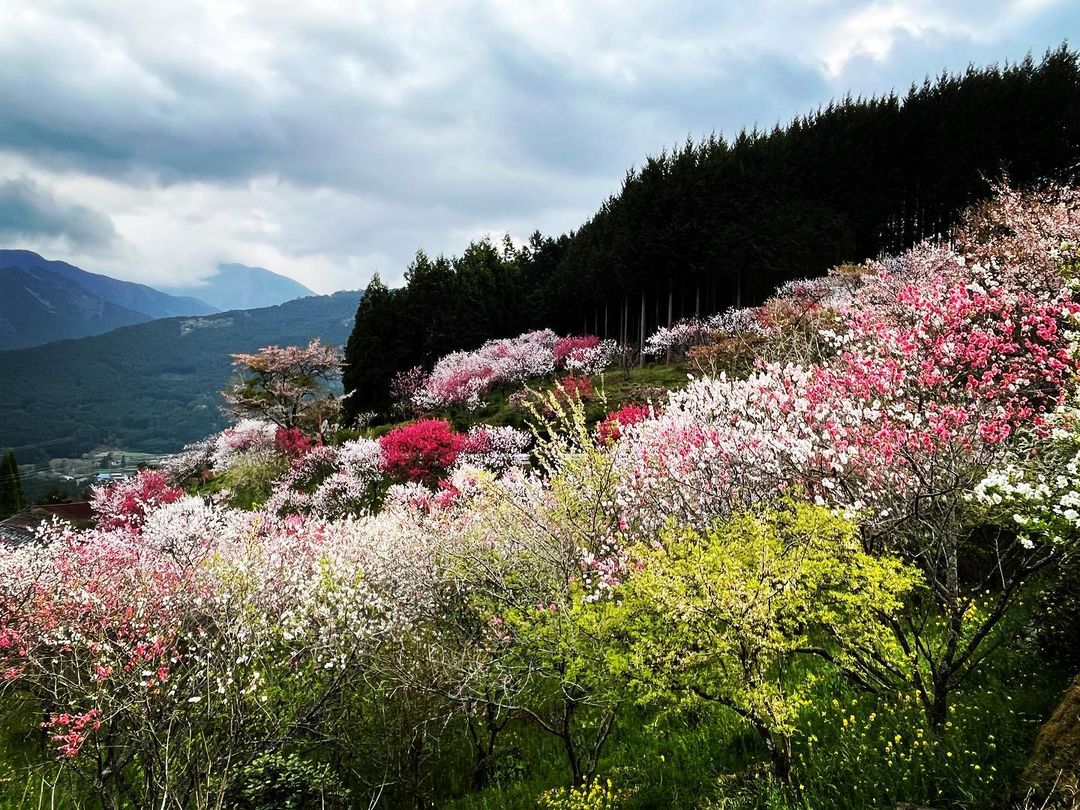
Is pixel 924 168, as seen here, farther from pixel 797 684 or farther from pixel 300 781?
pixel 300 781

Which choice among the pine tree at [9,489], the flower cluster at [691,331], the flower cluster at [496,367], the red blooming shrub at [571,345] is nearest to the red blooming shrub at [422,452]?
the flower cluster at [496,367]

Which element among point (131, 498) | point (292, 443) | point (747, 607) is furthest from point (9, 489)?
point (747, 607)

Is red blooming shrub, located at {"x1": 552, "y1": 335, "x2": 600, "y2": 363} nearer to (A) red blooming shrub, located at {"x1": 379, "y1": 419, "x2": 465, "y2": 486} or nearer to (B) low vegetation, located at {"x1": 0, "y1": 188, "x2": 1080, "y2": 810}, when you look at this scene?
(A) red blooming shrub, located at {"x1": 379, "y1": 419, "x2": 465, "y2": 486}

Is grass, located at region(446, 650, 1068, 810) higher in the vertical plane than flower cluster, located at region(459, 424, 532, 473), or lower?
lower

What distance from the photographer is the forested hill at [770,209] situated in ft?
115

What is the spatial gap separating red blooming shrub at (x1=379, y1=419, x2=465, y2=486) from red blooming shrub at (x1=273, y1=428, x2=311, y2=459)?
8794 millimetres

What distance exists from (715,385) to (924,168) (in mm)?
40810

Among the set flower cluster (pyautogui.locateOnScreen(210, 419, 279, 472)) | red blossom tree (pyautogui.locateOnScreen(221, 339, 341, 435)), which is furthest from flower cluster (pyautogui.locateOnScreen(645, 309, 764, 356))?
flower cluster (pyautogui.locateOnScreen(210, 419, 279, 472))

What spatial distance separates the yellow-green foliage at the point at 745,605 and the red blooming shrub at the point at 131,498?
27.3 metres

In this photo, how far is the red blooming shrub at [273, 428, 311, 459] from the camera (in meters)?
29.5

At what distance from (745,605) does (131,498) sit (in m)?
35.0

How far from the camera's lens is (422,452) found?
22328mm

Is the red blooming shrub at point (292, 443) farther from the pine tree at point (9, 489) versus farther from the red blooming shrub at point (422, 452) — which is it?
the pine tree at point (9, 489)

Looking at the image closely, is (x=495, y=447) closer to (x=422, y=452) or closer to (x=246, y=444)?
(x=422, y=452)
